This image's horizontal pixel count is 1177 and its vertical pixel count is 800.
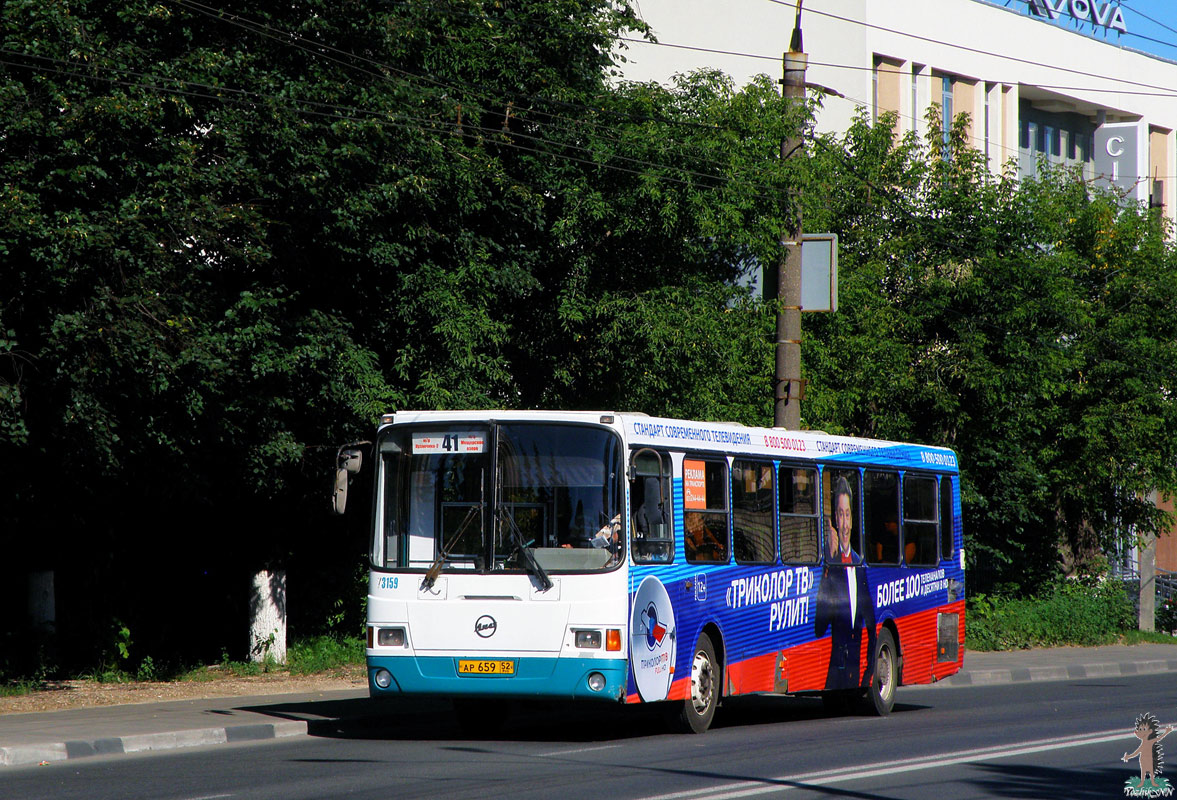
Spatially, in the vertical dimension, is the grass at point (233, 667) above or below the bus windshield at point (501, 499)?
below

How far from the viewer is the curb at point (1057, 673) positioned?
77.0ft

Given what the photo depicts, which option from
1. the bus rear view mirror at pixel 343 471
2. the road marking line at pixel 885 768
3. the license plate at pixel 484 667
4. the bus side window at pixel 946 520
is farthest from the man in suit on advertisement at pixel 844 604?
the bus rear view mirror at pixel 343 471

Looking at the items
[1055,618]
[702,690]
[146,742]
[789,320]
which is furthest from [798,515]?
[1055,618]

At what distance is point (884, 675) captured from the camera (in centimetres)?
1734

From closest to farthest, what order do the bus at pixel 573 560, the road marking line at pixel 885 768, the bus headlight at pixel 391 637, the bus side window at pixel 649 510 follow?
the road marking line at pixel 885 768, the bus at pixel 573 560, the bus side window at pixel 649 510, the bus headlight at pixel 391 637

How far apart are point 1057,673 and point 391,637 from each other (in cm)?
1499

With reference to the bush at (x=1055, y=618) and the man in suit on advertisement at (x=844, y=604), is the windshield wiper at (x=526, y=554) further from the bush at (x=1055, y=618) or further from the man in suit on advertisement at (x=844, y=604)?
the bush at (x=1055, y=618)

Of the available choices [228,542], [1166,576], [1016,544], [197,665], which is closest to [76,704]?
[197,665]

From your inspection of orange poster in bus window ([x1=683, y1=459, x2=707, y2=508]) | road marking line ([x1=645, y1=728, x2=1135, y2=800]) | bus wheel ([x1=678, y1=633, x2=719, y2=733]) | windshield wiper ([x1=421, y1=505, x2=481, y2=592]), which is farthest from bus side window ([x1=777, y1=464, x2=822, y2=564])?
windshield wiper ([x1=421, y1=505, x2=481, y2=592])

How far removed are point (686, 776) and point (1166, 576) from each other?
1261 inches

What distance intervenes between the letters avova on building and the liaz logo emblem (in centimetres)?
4076

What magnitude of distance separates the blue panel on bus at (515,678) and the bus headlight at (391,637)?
0.12m

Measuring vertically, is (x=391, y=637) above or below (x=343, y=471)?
below

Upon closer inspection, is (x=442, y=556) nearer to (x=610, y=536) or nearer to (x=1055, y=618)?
(x=610, y=536)
